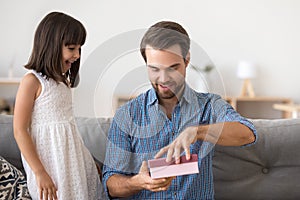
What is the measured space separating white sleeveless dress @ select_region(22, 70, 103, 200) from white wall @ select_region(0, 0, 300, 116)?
2.87m

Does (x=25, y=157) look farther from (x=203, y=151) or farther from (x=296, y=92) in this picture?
(x=296, y=92)

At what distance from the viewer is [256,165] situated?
164 centimetres

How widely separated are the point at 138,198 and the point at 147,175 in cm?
27

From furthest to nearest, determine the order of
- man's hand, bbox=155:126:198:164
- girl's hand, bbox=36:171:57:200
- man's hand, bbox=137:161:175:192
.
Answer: girl's hand, bbox=36:171:57:200
man's hand, bbox=137:161:175:192
man's hand, bbox=155:126:198:164

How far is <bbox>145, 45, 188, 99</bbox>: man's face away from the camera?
1.05 metres

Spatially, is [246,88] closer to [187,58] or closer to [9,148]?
[9,148]

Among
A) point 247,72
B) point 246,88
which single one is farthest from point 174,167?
point 246,88

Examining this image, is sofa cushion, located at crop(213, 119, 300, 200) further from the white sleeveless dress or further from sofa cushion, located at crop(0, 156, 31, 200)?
sofa cushion, located at crop(0, 156, 31, 200)

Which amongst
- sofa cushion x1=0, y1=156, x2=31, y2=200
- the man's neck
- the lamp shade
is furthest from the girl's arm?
the lamp shade

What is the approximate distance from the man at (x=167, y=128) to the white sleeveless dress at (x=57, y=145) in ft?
0.29

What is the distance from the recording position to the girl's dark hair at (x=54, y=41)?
1345 millimetres

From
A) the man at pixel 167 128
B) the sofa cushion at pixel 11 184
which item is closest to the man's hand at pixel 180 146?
the man at pixel 167 128

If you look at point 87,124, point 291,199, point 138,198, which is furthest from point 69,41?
Answer: point 291,199

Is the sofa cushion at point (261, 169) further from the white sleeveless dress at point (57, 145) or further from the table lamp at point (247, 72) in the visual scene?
the table lamp at point (247, 72)
